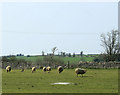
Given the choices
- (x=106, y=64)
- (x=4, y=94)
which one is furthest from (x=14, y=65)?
(x=4, y=94)

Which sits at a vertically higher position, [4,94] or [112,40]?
[112,40]

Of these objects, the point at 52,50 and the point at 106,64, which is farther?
the point at 52,50

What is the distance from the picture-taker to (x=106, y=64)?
65000 millimetres

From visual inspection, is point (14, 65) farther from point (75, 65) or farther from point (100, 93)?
point (100, 93)

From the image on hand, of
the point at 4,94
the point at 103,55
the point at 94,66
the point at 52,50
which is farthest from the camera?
the point at 52,50

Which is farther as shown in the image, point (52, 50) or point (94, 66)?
point (52, 50)

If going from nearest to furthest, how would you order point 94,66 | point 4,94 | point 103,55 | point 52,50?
point 4,94, point 94,66, point 103,55, point 52,50

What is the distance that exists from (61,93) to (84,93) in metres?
1.44

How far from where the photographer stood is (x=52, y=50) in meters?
92.7

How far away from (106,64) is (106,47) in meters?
21.0

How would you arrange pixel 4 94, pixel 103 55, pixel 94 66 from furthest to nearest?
pixel 103 55, pixel 94 66, pixel 4 94

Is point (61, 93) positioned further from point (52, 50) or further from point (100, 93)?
point (52, 50)

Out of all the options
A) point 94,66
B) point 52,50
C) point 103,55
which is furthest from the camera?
point 52,50

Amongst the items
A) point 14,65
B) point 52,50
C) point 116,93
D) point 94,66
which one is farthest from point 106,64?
point 116,93
